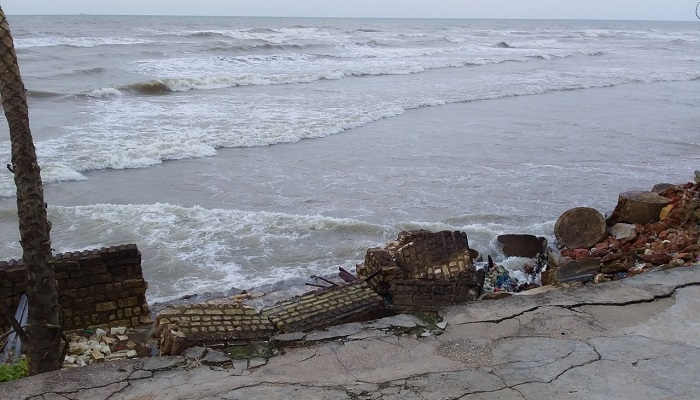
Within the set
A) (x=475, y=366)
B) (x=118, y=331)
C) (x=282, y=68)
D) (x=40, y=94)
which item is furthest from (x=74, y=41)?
(x=475, y=366)

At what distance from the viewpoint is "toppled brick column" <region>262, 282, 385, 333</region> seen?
15.9 feet

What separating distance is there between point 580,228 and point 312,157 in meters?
6.41

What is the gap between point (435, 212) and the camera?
1032 centimetres

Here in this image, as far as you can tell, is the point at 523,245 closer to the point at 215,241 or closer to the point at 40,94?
the point at 215,241

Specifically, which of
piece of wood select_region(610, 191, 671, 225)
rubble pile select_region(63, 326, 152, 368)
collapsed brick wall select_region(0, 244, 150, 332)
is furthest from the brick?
piece of wood select_region(610, 191, 671, 225)

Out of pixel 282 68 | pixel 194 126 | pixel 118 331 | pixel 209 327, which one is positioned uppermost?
pixel 209 327

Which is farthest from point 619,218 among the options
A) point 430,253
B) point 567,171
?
point 430,253

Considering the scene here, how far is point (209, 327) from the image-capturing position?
4.59 metres

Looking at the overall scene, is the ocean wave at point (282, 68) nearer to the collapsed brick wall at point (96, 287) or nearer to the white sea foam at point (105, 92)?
the white sea foam at point (105, 92)

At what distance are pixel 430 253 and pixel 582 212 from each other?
3.74 metres

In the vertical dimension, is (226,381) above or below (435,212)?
above

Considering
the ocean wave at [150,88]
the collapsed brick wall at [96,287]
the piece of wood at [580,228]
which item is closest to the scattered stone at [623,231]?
the piece of wood at [580,228]

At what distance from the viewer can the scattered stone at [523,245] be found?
28.6ft

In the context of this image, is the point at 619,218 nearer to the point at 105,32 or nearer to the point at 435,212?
the point at 435,212
